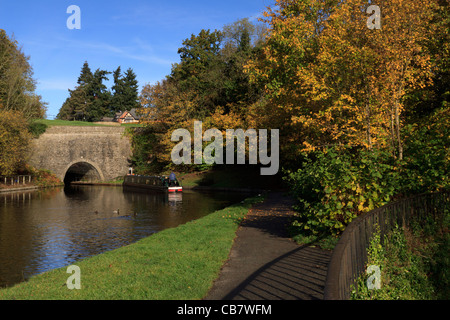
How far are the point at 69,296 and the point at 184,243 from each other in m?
4.88

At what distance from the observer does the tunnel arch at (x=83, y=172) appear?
54500 mm

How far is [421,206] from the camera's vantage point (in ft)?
34.1

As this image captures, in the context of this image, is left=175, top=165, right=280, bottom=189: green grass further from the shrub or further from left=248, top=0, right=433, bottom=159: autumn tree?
the shrub

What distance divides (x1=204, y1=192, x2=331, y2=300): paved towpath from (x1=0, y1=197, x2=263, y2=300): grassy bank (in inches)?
13.4

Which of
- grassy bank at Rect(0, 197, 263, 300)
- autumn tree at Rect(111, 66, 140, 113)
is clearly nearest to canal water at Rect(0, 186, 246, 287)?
grassy bank at Rect(0, 197, 263, 300)

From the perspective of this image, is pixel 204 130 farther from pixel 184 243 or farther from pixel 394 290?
pixel 394 290

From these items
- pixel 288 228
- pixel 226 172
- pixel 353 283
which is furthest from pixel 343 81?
pixel 226 172

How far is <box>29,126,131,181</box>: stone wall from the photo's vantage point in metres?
51.0

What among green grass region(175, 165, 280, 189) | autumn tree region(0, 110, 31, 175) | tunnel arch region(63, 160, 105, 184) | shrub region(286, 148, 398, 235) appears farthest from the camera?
tunnel arch region(63, 160, 105, 184)

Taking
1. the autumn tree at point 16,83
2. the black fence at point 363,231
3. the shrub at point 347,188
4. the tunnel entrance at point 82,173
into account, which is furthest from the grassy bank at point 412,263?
the tunnel entrance at point 82,173

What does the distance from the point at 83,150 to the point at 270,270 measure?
5011 centimetres

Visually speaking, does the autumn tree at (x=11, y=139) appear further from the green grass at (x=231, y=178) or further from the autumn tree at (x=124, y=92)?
the autumn tree at (x=124, y=92)

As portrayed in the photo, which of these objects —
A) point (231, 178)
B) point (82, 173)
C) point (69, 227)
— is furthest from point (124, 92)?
point (69, 227)

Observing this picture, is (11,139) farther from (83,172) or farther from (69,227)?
(69,227)
